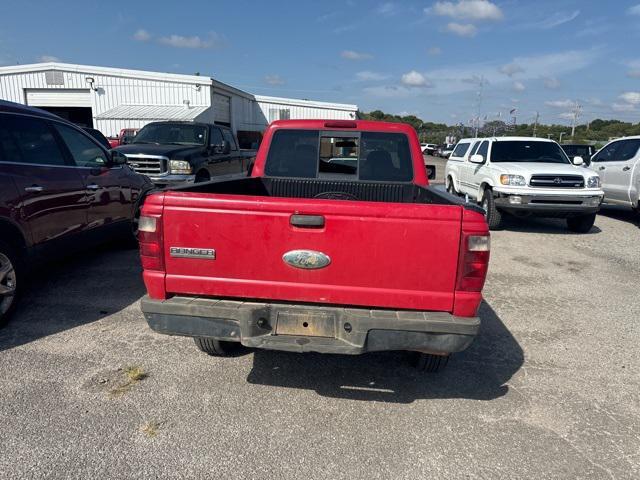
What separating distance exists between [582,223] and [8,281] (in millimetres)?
9754

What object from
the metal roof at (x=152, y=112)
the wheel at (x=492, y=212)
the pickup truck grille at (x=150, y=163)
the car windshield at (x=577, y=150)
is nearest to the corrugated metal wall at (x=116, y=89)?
the metal roof at (x=152, y=112)

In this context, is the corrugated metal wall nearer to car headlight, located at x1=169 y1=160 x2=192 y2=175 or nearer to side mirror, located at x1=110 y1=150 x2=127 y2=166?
car headlight, located at x1=169 y1=160 x2=192 y2=175

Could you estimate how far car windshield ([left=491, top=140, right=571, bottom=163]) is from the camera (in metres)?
9.54

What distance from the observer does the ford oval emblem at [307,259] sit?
2.62 meters

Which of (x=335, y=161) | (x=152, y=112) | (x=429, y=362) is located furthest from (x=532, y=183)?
(x=152, y=112)

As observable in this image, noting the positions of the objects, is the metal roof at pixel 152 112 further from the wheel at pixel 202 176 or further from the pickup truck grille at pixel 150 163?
the pickup truck grille at pixel 150 163

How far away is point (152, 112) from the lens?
24.6 m

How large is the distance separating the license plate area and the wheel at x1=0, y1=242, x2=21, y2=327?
2853mm

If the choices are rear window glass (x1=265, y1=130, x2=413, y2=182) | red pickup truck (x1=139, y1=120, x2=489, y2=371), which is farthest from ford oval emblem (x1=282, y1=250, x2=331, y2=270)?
rear window glass (x1=265, y1=130, x2=413, y2=182)

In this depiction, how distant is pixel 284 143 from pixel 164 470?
314 centimetres

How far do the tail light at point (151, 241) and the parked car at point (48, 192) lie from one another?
2036 mm

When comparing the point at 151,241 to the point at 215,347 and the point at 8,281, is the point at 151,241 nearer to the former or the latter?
the point at 215,347

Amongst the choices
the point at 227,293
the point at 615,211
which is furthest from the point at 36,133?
the point at 615,211

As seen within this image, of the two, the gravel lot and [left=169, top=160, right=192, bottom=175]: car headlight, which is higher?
[left=169, top=160, right=192, bottom=175]: car headlight
